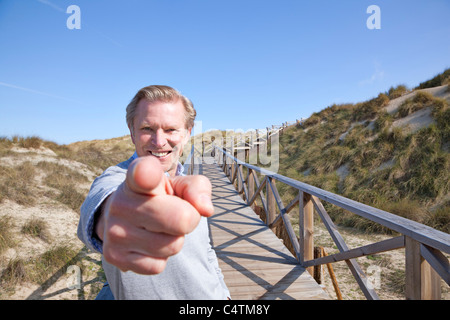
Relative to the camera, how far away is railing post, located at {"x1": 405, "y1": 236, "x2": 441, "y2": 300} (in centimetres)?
139

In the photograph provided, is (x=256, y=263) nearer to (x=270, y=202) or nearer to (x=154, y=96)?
(x=270, y=202)

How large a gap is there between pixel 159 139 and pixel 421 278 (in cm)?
171

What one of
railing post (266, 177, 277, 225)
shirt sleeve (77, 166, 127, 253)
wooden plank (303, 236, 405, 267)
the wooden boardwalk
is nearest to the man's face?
shirt sleeve (77, 166, 127, 253)

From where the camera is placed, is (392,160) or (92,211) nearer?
(92,211)

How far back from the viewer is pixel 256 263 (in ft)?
10.1

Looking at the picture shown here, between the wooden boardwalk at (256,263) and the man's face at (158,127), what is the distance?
183cm

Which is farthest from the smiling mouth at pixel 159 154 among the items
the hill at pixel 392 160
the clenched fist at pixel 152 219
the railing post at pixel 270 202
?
the hill at pixel 392 160

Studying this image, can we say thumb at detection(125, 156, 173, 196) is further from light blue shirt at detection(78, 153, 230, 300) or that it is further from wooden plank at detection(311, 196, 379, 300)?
wooden plank at detection(311, 196, 379, 300)

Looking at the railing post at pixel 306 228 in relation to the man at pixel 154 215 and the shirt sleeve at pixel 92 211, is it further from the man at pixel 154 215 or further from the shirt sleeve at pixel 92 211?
the shirt sleeve at pixel 92 211

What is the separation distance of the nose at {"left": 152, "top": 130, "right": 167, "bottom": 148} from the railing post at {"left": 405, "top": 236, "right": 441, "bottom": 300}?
158 cm

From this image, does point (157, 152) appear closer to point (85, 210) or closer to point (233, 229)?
point (85, 210)

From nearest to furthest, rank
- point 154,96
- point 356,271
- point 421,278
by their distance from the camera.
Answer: point 154,96 → point 421,278 → point 356,271

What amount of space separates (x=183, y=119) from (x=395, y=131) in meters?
9.70

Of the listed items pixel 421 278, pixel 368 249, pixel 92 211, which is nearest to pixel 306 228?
pixel 368 249
